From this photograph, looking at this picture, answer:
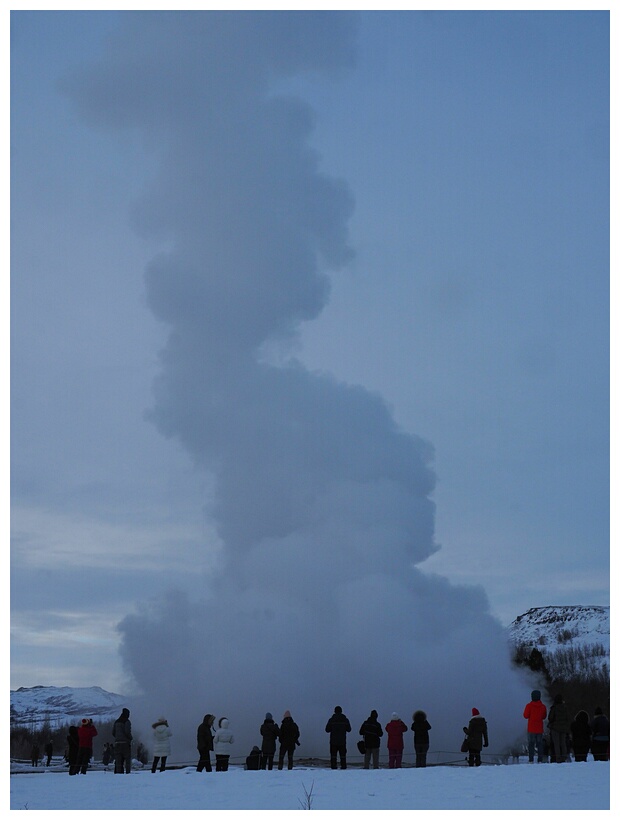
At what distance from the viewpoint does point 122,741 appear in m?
29.5

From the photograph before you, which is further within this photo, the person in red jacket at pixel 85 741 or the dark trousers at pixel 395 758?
the person in red jacket at pixel 85 741

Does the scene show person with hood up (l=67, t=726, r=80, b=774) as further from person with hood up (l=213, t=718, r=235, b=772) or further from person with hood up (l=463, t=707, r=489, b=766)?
person with hood up (l=463, t=707, r=489, b=766)

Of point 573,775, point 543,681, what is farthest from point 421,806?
point 543,681

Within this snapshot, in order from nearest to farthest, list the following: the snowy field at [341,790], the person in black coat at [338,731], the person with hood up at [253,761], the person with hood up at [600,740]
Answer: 1. the snowy field at [341,790]
2. the person with hood up at [600,740]
3. the person in black coat at [338,731]
4. the person with hood up at [253,761]

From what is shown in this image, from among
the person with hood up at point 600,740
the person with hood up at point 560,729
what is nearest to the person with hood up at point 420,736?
the person with hood up at point 560,729

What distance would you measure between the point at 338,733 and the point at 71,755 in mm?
8320

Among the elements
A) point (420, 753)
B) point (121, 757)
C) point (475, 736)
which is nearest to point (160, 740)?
point (121, 757)

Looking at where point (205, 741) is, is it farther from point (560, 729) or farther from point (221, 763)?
point (560, 729)

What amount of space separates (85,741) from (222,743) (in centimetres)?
468

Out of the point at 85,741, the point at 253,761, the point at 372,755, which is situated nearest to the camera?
the point at 85,741

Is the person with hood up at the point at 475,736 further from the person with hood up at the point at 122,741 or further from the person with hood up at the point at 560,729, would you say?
the person with hood up at the point at 122,741

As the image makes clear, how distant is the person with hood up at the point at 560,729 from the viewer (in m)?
29.1
